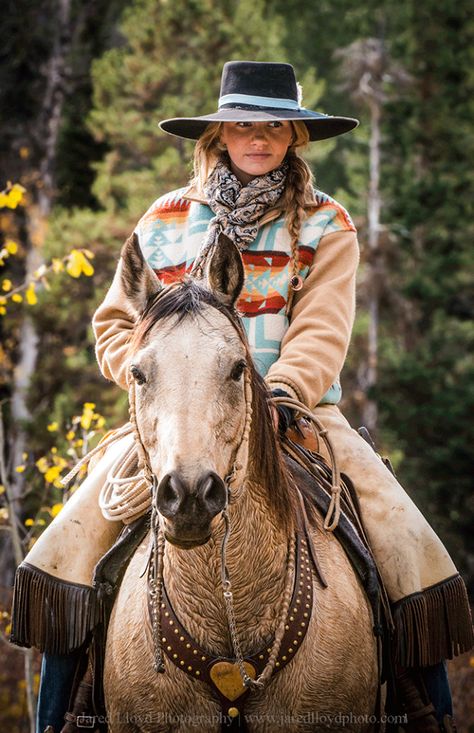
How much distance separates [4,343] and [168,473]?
15528 mm

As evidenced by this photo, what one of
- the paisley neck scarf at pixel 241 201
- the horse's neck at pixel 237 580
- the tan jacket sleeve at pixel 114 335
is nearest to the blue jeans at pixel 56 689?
the horse's neck at pixel 237 580

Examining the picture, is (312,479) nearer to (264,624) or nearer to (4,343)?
(264,624)

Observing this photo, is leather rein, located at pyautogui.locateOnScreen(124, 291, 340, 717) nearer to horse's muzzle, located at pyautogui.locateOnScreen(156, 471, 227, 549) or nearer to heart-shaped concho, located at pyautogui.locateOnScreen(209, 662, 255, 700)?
heart-shaped concho, located at pyautogui.locateOnScreen(209, 662, 255, 700)

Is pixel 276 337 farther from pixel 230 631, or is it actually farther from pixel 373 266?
pixel 373 266

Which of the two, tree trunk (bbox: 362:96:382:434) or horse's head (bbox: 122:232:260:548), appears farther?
tree trunk (bbox: 362:96:382:434)

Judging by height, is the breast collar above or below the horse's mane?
below

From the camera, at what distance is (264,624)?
329 cm

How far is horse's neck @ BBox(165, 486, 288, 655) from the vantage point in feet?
10.5

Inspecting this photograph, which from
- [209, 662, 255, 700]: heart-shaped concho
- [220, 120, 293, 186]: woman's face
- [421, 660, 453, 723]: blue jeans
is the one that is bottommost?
[421, 660, 453, 723]: blue jeans

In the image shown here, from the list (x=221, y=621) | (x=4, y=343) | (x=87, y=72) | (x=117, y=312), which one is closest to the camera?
(x=221, y=621)

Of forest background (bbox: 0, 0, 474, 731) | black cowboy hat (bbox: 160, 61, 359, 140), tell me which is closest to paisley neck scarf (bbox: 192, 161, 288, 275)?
black cowboy hat (bbox: 160, 61, 359, 140)

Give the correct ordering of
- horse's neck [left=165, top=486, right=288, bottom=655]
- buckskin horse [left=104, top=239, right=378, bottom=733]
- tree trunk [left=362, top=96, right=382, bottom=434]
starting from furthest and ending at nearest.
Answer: tree trunk [left=362, top=96, right=382, bottom=434] < horse's neck [left=165, top=486, right=288, bottom=655] < buckskin horse [left=104, top=239, right=378, bottom=733]

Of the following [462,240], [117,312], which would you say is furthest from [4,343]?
[117,312]

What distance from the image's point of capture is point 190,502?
2.69m
